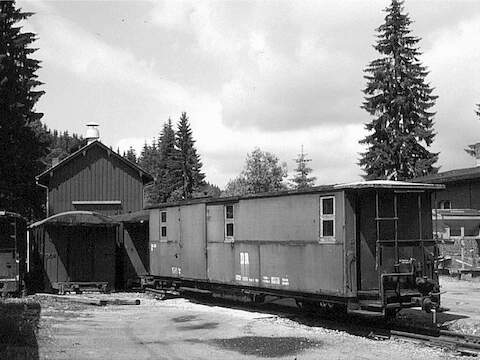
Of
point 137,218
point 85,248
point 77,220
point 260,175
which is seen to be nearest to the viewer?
point 77,220

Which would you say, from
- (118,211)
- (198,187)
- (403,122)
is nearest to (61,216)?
(118,211)

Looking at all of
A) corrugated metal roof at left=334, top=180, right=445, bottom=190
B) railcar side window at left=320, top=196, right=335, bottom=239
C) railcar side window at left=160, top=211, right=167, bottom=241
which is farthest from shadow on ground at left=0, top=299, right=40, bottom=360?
corrugated metal roof at left=334, top=180, right=445, bottom=190

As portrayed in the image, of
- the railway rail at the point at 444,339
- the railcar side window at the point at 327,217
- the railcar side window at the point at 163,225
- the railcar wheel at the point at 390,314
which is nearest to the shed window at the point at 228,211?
the railcar side window at the point at 327,217

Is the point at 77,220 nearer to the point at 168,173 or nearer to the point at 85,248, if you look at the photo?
the point at 85,248

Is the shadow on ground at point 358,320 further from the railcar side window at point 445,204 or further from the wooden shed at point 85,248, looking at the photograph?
the railcar side window at point 445,204

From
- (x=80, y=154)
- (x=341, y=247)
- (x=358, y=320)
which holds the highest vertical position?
(x=80, y=154)

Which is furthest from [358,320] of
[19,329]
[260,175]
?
[260,175]

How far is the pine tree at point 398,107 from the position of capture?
1688 inches

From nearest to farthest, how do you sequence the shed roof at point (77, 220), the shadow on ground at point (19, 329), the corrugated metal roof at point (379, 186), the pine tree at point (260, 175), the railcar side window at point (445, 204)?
1. the shadow on ground at point (19, 329)
2. the corrugated metal roof at point (379, 186)
3. the shed roof at point (77, 220)
4. the railcar side window at point (445, 204)
5. the pine tree at point (260, 175)

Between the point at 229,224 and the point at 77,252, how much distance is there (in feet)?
29.8

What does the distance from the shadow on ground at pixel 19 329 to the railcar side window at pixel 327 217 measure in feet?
20.7

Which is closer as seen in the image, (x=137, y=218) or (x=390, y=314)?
(x=390, y=314)

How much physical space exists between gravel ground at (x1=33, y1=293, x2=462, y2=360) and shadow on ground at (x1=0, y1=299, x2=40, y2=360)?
0.73ft

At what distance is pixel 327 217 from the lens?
1334 centimetres
